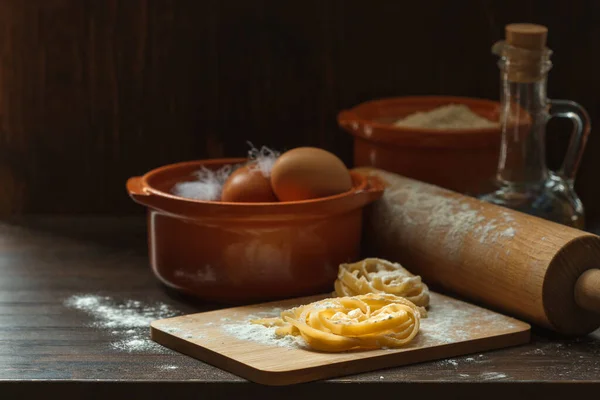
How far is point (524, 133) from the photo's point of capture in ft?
4.26

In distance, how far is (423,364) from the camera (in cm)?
98

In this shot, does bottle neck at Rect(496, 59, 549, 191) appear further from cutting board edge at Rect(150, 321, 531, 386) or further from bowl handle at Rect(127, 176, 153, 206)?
bowl handle at Rect(127, 176, 153, 206)

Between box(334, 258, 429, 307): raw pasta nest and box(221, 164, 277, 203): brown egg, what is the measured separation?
12 centimetres

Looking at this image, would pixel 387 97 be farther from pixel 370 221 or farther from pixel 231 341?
pixel 231 341

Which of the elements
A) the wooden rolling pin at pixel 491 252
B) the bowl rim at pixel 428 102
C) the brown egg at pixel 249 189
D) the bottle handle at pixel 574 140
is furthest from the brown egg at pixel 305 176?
the bottle handle at pixel 574 140

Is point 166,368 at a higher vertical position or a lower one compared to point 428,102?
lower

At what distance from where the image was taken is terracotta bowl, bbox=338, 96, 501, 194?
1.37 meters

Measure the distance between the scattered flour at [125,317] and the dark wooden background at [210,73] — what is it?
18.0 inches

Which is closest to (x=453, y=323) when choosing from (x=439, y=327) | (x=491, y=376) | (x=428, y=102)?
(x=439, y=327)

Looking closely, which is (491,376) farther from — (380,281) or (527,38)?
(527,38)

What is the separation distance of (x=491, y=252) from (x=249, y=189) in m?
0.28

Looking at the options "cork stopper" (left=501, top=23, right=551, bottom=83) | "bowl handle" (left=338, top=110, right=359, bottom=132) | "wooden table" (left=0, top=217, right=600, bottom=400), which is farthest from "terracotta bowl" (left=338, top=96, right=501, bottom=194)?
"wooden table" (left=0, top=217, right=600, bottom=400)
